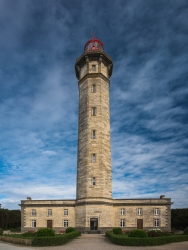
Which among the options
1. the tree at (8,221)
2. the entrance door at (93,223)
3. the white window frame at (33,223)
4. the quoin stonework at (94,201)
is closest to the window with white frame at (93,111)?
the quoin stonework at (94,201)

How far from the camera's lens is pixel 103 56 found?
42.3 m

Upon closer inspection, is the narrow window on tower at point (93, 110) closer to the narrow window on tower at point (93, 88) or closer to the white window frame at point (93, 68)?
the narrow window on tower at point (93, 88)

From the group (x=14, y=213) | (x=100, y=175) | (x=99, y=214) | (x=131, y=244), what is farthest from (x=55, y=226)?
(x=14, y=213)

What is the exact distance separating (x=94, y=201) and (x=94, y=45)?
91.6 feet

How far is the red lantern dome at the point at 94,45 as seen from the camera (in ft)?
147

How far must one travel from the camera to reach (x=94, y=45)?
148ft

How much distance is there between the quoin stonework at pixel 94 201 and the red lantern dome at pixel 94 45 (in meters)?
3.72

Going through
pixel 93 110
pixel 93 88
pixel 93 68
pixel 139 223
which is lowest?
pixel 139 223

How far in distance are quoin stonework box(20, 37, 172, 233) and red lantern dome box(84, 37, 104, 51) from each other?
372 cm

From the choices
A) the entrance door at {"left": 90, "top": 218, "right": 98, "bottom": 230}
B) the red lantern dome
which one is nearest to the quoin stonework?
the entrance door at {"left": 90, "top": 218, "right": 98, "bottom": 230}

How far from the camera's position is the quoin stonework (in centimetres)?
3528

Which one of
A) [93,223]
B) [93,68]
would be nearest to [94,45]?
[93,68]

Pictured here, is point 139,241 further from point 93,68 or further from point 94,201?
point 93,68

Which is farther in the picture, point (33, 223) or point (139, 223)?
point (33, 223)
